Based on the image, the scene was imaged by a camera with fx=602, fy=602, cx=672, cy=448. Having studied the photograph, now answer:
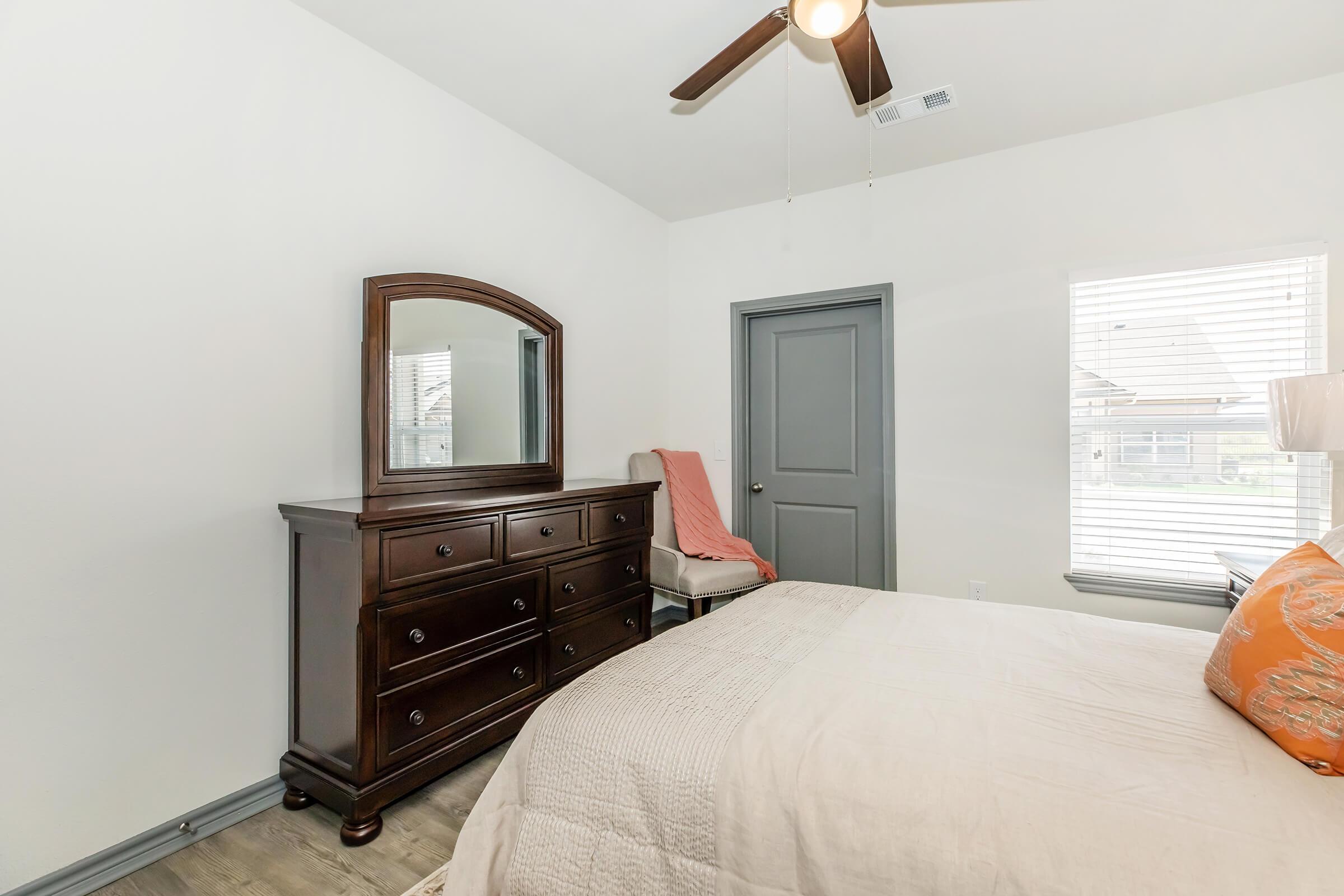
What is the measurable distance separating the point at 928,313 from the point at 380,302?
278 cm

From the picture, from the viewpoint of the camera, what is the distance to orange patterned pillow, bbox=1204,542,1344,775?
102 cm

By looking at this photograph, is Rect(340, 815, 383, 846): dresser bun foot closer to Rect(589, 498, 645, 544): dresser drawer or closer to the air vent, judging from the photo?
Rect(589, 498, 645, 544): dresser drawer

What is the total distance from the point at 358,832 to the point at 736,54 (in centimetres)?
258

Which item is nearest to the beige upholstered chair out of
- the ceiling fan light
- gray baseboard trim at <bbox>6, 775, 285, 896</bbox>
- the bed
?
the bed

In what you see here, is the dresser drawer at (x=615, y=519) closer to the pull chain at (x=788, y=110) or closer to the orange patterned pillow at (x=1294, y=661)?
the pull chain at (x=788, y=110)

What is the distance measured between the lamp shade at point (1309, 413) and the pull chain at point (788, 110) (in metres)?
2.00

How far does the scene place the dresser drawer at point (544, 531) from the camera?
2.29m

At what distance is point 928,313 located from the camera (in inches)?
133

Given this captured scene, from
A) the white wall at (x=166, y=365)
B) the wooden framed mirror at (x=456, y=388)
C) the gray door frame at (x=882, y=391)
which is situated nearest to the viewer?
the white wall at (x=166, y=365)

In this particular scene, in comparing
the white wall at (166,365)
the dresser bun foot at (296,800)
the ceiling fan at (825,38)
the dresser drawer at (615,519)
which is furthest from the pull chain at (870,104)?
the dresser bun foot at (296,800)

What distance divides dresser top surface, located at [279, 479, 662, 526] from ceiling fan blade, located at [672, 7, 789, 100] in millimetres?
1530

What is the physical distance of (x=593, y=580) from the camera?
2.71m

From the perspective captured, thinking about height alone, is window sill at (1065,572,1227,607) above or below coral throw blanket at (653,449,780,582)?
below

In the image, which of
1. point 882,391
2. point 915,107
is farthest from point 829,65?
point 882,391
